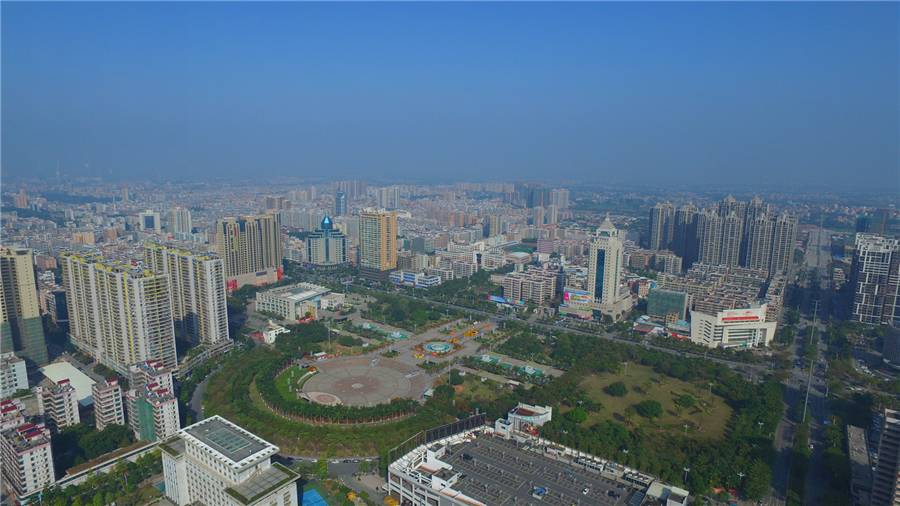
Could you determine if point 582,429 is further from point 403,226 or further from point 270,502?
point 403,226

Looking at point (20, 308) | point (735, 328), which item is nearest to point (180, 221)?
point (20, 308)

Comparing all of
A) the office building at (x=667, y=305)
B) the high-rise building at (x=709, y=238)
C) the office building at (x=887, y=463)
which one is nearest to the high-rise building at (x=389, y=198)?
the high-rise building at (x=709, y=238)

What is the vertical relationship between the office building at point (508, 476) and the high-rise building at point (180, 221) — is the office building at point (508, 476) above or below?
below

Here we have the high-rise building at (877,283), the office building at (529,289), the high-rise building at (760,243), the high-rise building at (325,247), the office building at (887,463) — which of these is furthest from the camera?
the high-rise building at (325,247)

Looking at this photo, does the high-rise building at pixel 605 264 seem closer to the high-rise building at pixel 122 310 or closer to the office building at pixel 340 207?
the high-rise building at pixel 122 310

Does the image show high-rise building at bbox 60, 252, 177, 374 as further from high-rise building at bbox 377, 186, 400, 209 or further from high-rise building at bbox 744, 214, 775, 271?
high-rise building at bbox 377, 186, 400, 209

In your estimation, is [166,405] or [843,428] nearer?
[166,405]

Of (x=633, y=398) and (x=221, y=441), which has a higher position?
(x=221, y=441)

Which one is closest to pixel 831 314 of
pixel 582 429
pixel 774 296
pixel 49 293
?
pixel 774 296

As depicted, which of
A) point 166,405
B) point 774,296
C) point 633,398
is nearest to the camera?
point 166,405
